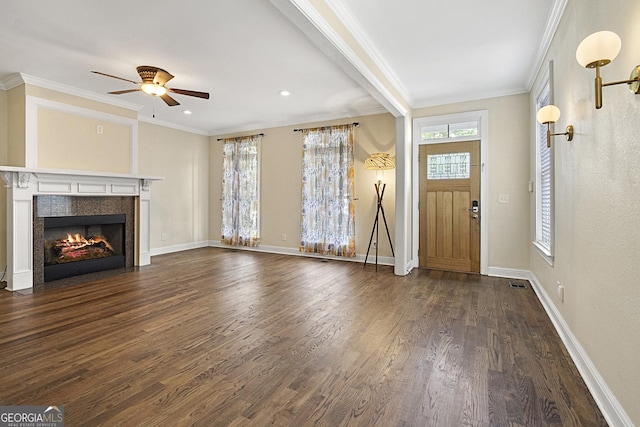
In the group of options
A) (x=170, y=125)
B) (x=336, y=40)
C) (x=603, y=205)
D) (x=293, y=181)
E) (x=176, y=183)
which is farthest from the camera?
(x=176, y=183)

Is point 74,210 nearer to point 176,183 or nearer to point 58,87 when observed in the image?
point 58,87

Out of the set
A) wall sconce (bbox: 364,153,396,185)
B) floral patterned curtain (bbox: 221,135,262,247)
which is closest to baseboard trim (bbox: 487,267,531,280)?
wall sconce (bbox: 364,153,396,185)

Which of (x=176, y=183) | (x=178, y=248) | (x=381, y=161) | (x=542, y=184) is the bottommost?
(x=178, y=248)

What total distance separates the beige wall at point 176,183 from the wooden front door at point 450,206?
17.2 feet

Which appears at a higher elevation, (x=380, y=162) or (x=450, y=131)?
(x=450, y=131)

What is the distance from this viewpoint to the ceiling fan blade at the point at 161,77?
11.9ft

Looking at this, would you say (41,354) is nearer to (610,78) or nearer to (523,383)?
(523,383)

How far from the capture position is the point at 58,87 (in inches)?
179

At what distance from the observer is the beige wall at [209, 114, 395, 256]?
5598 millimetres

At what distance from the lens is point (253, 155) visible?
7.02m

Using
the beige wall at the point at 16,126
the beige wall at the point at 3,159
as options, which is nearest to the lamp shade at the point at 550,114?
the beige wall at the point at 16,126

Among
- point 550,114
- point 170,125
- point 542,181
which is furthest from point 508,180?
point 170,125

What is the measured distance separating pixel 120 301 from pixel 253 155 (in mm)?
4277

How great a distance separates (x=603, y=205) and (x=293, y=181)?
208 inches
